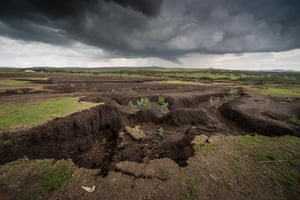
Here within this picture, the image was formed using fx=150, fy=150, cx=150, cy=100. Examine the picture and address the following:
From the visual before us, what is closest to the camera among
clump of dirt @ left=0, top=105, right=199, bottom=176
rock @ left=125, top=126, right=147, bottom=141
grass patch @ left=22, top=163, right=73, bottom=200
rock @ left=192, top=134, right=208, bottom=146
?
grass patch @ left=22, top=163, right=73, bottom=200

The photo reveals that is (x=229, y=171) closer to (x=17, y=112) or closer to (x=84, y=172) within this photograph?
(x=84, y=172)

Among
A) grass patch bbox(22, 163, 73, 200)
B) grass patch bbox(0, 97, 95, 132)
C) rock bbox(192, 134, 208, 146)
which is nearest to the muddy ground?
rock bbox(192, 134, 208, 146)

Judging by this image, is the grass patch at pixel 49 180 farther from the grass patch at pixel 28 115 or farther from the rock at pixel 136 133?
the rock at pixel 136 133

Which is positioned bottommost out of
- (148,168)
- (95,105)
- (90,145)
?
(90,145)

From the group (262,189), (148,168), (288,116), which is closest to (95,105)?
(148,168)

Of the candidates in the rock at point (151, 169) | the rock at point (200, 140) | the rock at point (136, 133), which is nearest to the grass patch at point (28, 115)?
the rock at point (136, 133)

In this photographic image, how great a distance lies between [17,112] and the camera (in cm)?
964

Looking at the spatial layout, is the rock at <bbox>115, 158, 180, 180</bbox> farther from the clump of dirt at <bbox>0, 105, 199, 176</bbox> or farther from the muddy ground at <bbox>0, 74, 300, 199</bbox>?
the clump of dirt at <bbox>0, 105, 199, 176</bbox>

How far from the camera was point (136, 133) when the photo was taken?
10.3 m

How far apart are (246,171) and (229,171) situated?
0.64 m

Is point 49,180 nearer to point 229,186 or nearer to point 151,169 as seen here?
point 151,169

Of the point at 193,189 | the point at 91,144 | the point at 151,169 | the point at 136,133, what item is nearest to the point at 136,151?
the point at 136,133

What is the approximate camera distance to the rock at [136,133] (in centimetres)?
982

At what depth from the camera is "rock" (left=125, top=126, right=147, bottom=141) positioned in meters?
9.82
